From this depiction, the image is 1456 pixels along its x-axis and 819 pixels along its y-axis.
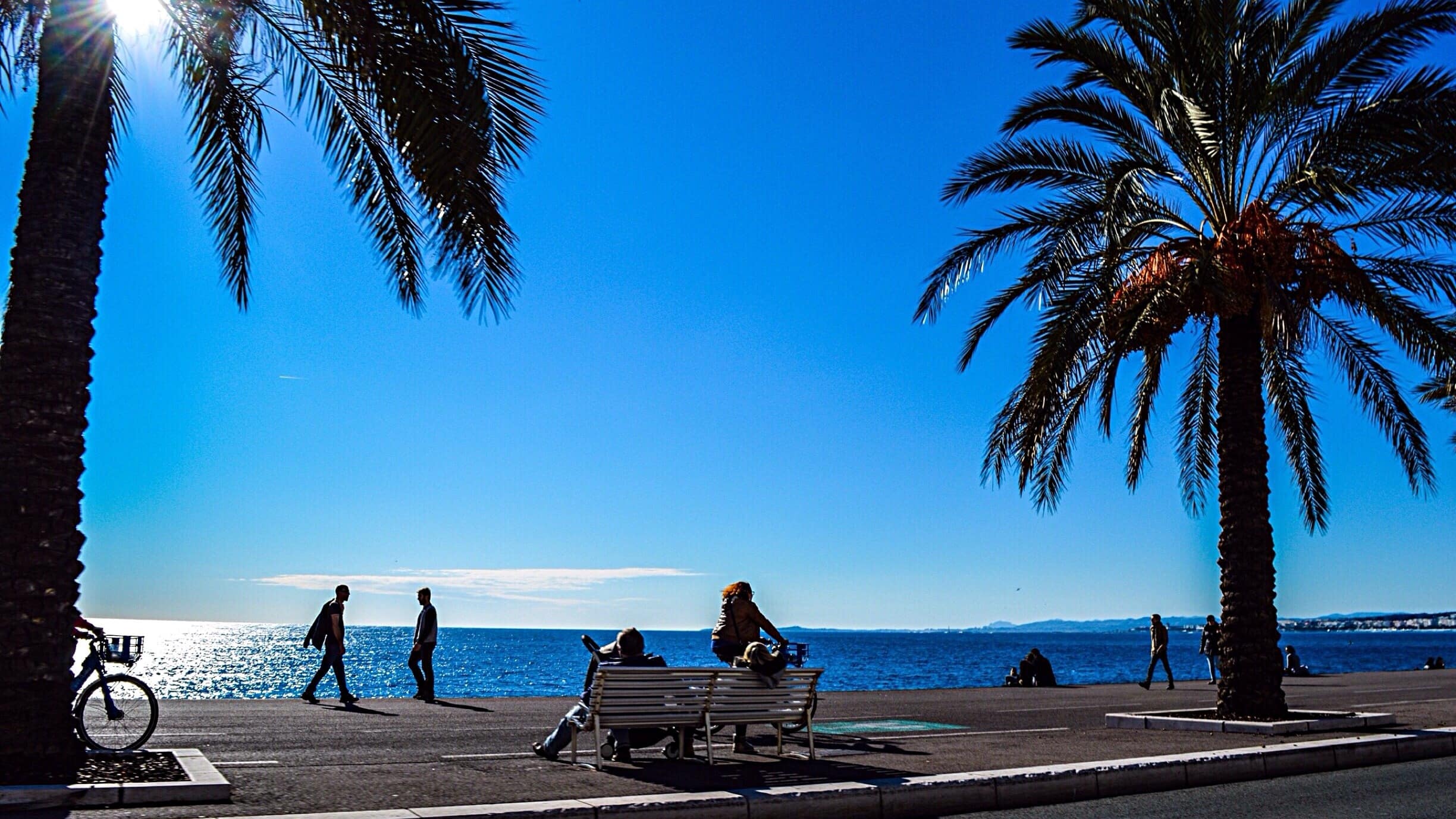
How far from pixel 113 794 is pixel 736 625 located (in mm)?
5921

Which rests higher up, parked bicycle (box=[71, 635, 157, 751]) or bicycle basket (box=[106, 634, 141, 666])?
bicycle basket (box=[106, 634, 141, 666])

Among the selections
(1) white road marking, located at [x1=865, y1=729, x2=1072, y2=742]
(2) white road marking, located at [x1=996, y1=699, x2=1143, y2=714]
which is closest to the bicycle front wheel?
(1) white road marking, located at [x1=865, y1=729, x2=1072, y2=742]

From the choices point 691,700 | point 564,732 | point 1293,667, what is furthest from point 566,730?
point 1293,667

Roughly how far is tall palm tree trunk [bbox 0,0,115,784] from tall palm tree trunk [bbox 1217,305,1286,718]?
40.3 ft

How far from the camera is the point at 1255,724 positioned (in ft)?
43.3

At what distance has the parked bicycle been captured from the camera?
9.41 m

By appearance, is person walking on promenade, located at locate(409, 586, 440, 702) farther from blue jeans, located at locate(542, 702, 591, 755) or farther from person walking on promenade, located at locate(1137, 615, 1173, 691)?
person walking on promenade, located at locate(1137, 615, 1173, 691)

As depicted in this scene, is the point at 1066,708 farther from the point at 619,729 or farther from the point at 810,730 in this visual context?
the point at 619,729

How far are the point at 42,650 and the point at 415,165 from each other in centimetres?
459

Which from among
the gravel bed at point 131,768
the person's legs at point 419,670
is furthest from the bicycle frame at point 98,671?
the person's legs at point 419,670

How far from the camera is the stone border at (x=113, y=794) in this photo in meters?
7.13

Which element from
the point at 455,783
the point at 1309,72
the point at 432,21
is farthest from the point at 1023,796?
the point at 1309,72

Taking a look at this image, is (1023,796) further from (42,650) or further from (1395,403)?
(1395,403)

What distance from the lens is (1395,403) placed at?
16.2 m
